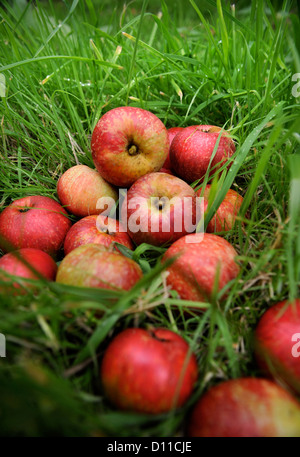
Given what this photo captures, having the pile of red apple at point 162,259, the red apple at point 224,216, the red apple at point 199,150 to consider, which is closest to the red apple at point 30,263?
the pile of red apple at point 162,259

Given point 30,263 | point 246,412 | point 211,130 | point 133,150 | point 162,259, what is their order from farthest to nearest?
point 211,130
point 133,150
point 162,259
point 30,263
point 246,412

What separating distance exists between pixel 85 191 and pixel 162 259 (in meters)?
0.66

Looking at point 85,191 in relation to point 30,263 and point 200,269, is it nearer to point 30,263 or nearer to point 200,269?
point 30,263

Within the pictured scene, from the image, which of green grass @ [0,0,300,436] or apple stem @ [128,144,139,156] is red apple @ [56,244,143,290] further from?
apple stem @ [128,144,139,156]

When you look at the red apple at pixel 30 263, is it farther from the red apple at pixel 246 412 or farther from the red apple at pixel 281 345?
the red apple at pixel 281 345

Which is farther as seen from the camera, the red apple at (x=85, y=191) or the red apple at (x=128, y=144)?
the red apple at (x=85, y=191)

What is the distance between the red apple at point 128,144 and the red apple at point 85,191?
0.31 ft

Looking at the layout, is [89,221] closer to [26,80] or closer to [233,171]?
[233,171]

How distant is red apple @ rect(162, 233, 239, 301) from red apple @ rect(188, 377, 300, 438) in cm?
37

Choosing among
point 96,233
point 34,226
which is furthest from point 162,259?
point 34,226

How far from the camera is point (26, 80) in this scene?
250 centimetres

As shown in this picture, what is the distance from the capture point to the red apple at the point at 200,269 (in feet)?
4.59

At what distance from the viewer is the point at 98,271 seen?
4.38 feet
